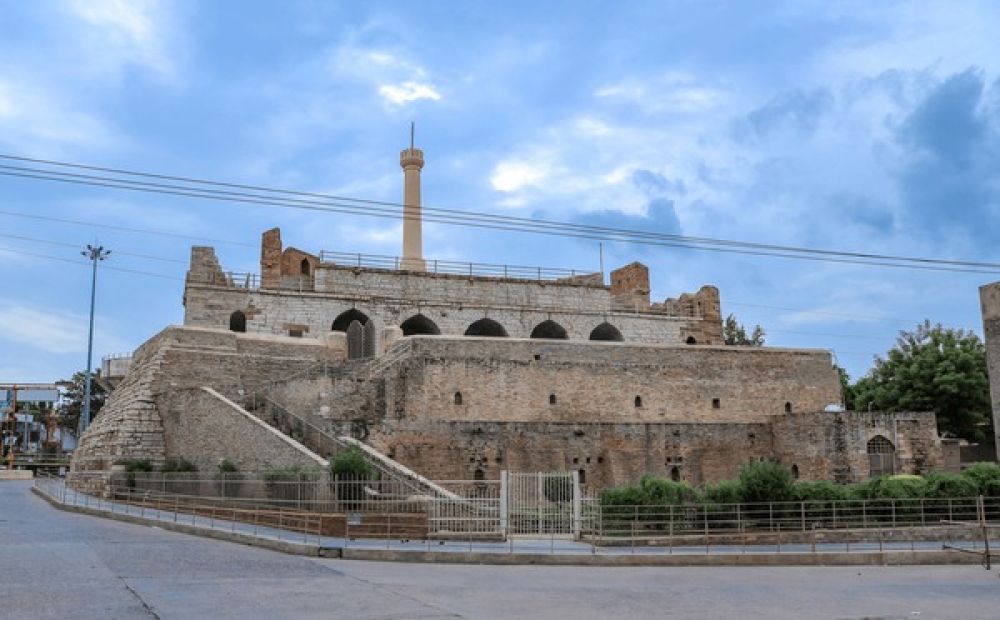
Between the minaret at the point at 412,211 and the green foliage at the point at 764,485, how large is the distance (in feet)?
92.2

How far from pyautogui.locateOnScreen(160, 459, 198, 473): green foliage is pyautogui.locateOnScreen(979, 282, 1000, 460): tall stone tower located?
2790 cm

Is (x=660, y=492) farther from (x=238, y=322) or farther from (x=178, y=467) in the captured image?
(x=238, y=322)

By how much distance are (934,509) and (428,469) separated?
14170mm

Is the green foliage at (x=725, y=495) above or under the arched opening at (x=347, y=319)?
under

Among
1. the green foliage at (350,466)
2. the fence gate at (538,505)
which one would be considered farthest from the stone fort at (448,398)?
the fence gate at (538,505)

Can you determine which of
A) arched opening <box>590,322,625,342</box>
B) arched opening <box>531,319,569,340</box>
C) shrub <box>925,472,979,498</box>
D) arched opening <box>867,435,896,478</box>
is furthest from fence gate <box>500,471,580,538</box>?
arched opening <box>590,322,625,342</box>

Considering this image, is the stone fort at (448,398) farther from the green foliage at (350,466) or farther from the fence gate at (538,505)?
the fence gate at (538,505)

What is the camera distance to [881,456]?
1319 inches

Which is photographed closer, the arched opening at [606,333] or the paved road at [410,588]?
the paved road at [410,588]

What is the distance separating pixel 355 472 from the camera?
20.5m

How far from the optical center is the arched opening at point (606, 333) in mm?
48281

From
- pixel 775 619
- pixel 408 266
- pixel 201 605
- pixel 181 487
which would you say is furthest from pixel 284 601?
pixel 408 266

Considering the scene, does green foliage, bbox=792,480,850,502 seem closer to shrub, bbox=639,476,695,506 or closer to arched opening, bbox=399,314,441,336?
shrub, bbox=639,476,695,506

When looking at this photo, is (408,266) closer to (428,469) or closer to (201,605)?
(428,469)
